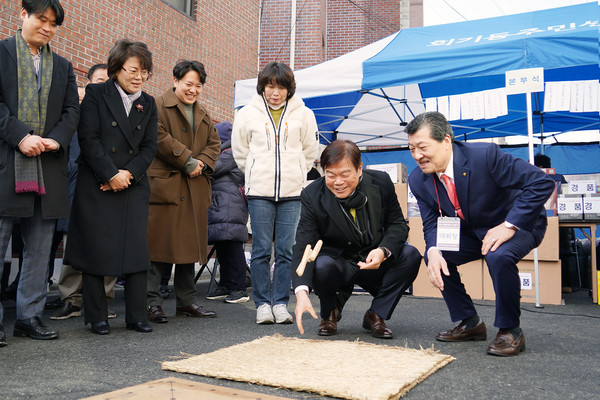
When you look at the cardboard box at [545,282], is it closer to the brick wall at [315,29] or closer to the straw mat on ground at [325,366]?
the straw mat on ground at [325,366]

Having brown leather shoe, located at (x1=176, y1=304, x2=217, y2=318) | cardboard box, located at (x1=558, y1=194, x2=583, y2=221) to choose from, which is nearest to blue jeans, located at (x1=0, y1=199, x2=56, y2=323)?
brown leather shoe, located at (x1=176, y1=304, x2=217, y2=318)

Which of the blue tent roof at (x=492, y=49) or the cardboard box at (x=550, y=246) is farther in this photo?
the cardboard box at (x=550, y=246)

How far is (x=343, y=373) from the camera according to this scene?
1993 mm

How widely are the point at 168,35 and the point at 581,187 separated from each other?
547 cm

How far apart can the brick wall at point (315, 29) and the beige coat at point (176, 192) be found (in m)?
7.81

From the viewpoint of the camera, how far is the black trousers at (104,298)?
2.93 meters

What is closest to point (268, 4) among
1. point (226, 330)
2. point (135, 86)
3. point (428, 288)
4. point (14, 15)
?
point (14, 15)

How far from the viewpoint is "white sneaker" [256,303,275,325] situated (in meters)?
3.31

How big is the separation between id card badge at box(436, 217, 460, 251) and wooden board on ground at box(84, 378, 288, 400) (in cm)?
134

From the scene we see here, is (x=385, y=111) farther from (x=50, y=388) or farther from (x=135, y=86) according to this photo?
(x=50, y=388)

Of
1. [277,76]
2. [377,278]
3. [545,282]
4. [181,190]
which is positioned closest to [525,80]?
[545,282]

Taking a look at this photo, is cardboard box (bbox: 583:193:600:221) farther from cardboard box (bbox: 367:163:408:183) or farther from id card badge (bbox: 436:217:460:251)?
id card badge (bbox: 436:217:460:251)

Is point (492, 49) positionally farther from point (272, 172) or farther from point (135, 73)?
point (135, 73)

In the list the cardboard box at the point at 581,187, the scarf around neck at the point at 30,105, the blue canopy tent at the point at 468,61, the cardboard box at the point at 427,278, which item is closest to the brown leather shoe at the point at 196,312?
the scarf around neck at the point at 30,105
